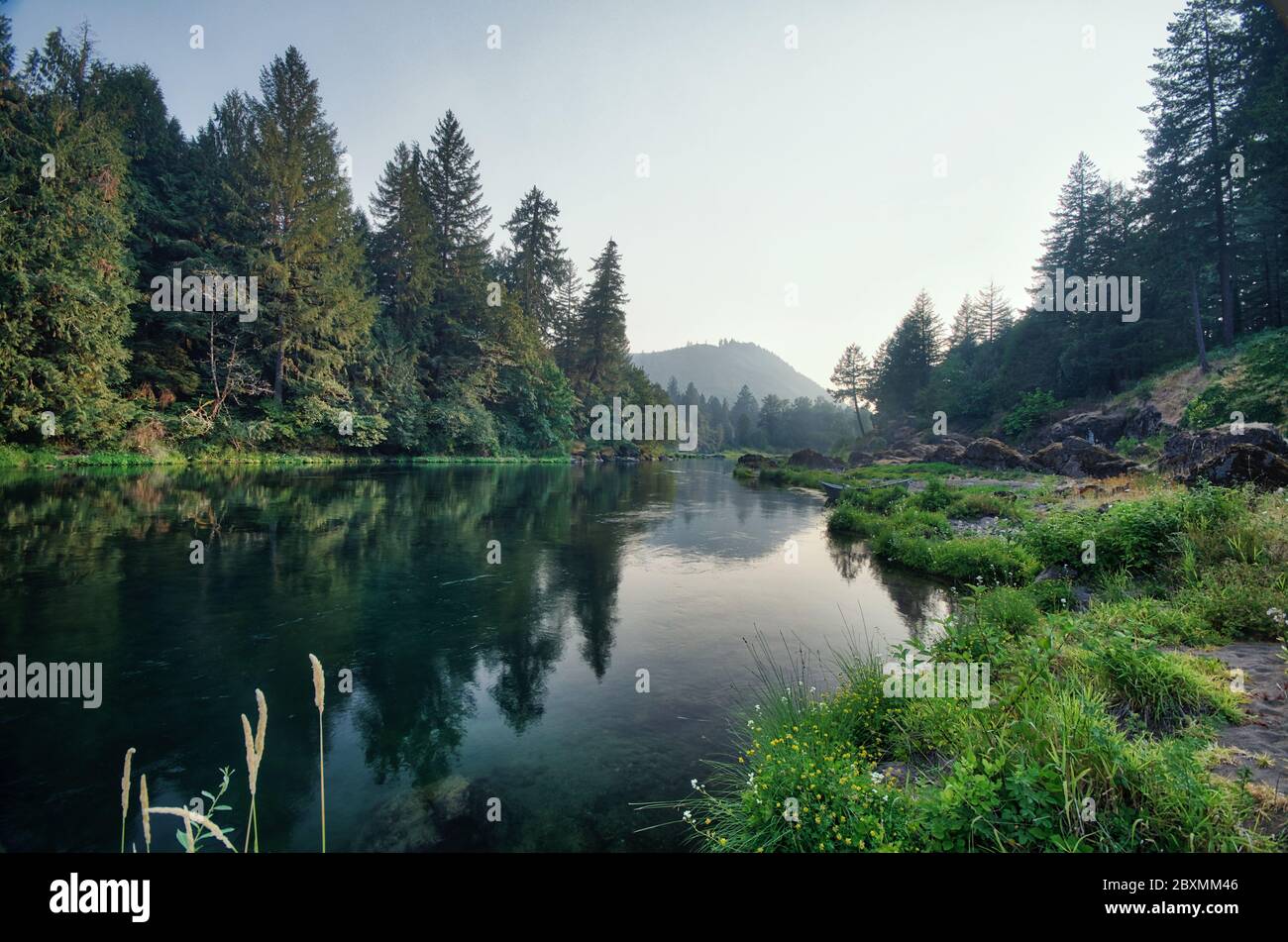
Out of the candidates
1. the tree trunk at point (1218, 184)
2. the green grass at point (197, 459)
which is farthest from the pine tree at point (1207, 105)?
the green grass at point (197, 459)

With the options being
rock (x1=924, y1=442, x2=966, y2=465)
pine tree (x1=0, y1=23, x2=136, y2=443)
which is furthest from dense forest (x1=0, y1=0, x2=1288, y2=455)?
rock (x1=924, y1=442, x2=966, y2=465)

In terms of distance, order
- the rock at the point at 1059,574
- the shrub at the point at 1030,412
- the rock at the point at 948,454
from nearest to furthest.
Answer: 1. the rock at the point at 1059,574
2. the rock at the point at 948,454
3. the shrub at the point at 1030,412

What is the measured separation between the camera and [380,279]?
4994cm

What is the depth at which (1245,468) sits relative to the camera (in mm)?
10242

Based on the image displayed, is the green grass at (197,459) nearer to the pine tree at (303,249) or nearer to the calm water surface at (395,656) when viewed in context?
the pine tree at (303,249)

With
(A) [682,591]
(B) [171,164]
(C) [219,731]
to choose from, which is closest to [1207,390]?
(A) [682,591]

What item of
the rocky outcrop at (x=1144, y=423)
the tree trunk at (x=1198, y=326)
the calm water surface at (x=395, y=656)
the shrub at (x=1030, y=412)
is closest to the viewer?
the calm water surface at (x=395, y=656)

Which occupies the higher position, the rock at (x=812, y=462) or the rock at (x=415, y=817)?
the rock at (x=812, y=462)

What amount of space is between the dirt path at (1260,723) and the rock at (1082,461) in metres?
18.0

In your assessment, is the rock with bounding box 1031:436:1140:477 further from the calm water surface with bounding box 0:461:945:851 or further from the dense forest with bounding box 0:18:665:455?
the dense forest with bounding box 0:18:665:455

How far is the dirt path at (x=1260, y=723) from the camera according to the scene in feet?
10.8

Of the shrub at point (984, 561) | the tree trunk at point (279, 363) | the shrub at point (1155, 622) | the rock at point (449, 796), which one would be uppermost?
the tree trunk at point (279, 363)
